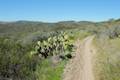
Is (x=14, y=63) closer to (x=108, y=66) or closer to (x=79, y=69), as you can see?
(x=79, y=69)

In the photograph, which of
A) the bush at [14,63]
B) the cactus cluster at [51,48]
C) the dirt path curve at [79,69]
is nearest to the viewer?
the dirt path curve at [79,69]

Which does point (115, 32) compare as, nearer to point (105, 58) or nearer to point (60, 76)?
point (105, 58)

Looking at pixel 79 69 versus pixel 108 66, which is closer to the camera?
pixel 108 66

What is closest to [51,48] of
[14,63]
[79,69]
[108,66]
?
[14,63]

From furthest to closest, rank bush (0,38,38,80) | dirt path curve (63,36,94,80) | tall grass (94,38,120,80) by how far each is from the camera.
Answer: bush (0,38,38,80) → dirt path curve (63,36,94,80) → tall grass (94,38,120,80)

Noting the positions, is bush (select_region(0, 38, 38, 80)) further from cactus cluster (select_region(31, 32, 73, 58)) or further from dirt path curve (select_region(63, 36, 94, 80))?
cactus cluster (select_region(31, 32, 73, 58))

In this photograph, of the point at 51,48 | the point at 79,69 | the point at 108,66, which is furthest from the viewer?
the point at 51,48

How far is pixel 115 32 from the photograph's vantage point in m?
47.6

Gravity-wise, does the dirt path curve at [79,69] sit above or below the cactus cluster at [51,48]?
below

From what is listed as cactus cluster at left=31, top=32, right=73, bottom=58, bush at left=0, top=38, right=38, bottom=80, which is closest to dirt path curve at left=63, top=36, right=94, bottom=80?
bush at left=0, top=38, right=38, bottom=80

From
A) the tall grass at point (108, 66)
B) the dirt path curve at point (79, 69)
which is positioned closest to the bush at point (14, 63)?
the dirt path curve at point (79, 69)

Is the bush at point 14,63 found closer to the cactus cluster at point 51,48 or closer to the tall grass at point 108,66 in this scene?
the cactus cluster at point 51,48

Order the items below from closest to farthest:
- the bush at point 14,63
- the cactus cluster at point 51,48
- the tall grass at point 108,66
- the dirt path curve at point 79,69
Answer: the tall grass at point 108,66 → the dirt path curve at point 79,69 → the bush at point 14,63 → the cactus cluster at point 51,48

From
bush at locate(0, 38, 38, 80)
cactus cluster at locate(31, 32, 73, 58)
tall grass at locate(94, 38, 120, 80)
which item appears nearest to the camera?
tall grass at locate(94, 38, 120, 80)
